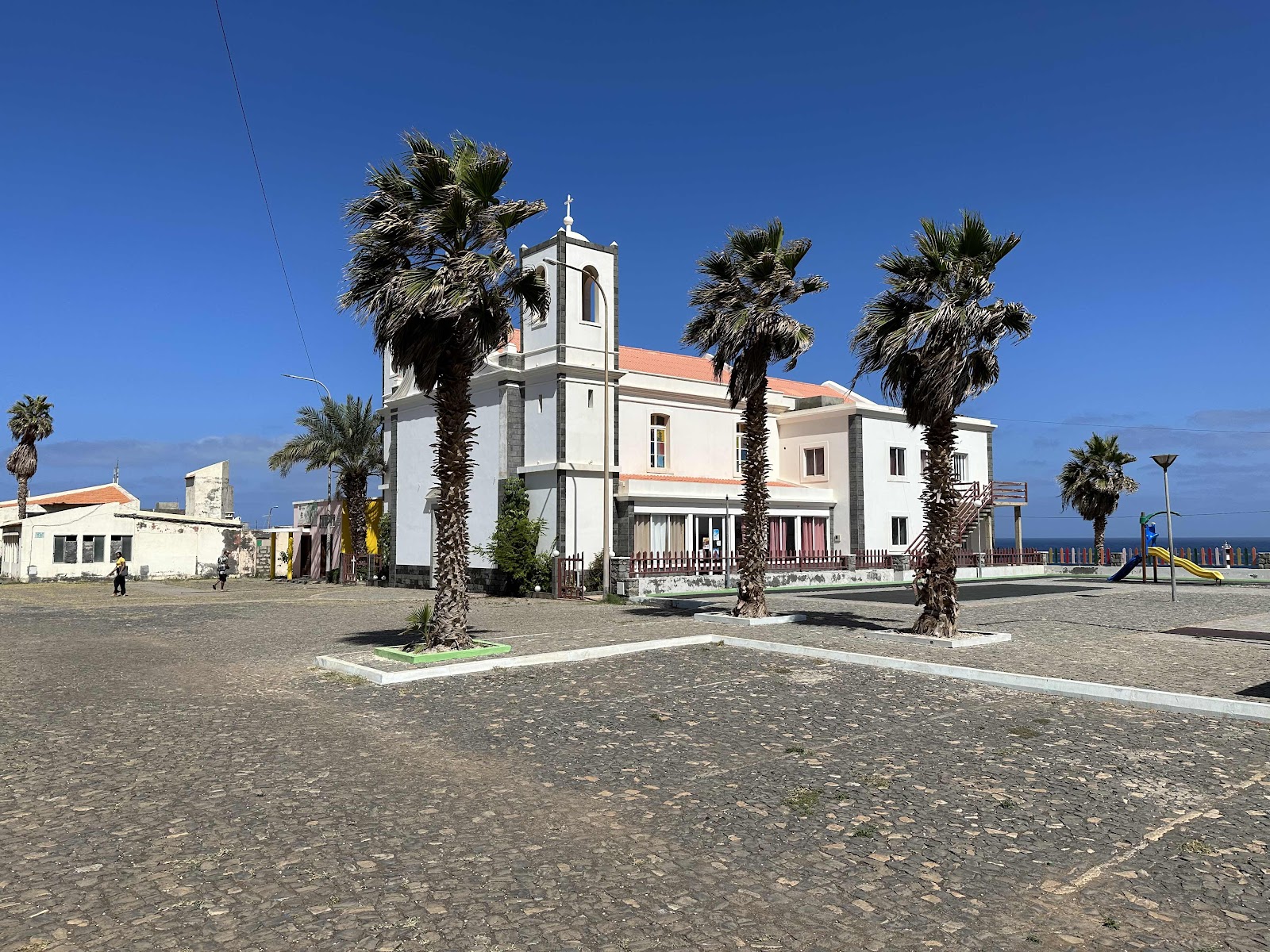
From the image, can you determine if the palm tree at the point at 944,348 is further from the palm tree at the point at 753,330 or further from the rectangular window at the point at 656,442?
the rectangular window at the point at 656,442

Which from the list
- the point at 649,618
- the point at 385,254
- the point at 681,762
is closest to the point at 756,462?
the point at 649,618

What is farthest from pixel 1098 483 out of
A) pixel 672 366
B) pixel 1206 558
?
pixel 672 366

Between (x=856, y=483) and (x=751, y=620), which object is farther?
(x=856, y=483)

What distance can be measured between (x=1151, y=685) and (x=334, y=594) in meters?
27.8

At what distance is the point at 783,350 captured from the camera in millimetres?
19047

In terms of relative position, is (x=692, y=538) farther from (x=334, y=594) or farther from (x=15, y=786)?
(x=15, y=786)

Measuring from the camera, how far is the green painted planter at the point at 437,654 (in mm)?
13562

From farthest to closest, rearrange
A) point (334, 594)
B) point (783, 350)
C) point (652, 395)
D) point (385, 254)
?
point (652, 395) → point (334, 594) → point (783, 350) → point (385, 254)

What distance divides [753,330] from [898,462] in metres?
24.2

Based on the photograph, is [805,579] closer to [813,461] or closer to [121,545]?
[813,461]

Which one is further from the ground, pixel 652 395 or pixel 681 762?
pixel 652 395

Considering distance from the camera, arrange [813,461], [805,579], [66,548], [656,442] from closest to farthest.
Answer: [805,579], [656,442], [813,461], [66,548]

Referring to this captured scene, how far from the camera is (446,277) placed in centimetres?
1403

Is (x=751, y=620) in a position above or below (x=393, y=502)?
below
